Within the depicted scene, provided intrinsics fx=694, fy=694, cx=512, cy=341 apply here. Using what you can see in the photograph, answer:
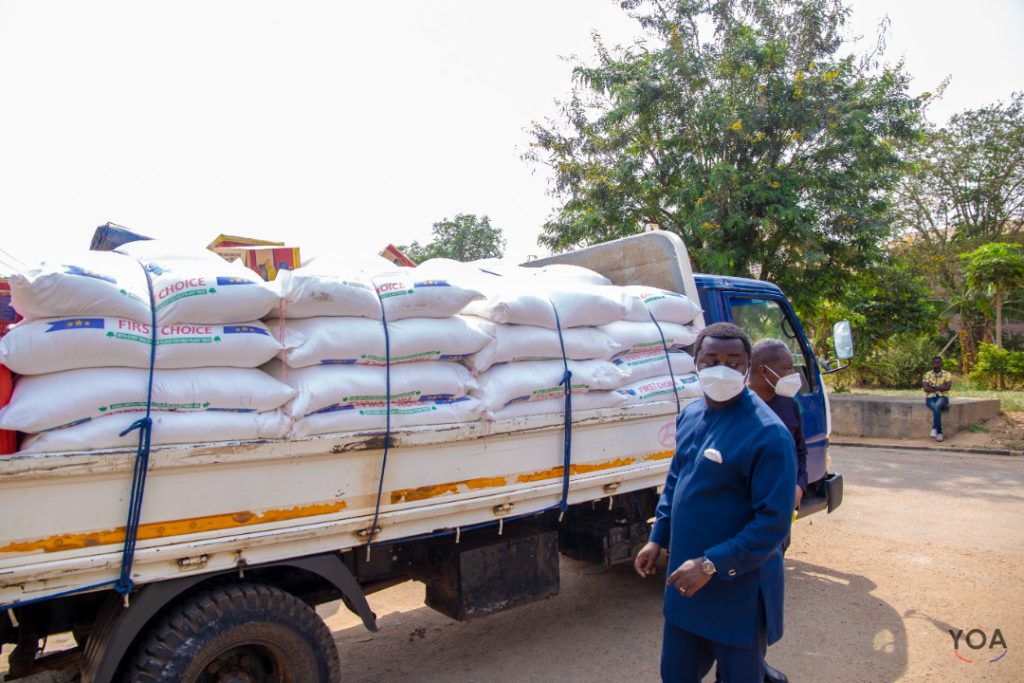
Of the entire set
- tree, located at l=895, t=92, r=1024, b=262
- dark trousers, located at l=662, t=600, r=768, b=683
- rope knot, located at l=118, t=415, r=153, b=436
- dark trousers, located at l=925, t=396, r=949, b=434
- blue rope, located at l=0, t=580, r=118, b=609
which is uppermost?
tree, located at l=895, t=92, r=1024, b=262

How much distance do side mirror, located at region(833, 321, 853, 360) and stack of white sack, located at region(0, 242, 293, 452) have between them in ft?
12.1

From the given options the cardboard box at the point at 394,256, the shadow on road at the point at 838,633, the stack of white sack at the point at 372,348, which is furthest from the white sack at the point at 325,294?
the shadow on road at the point at 838,633

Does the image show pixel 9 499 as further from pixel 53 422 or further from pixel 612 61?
pixel 612 61

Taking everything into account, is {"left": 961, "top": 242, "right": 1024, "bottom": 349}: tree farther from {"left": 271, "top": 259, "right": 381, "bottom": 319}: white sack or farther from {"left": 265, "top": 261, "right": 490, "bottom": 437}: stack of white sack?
{"left": 271, "top": 259, "right": 381, "bottom": 319}: white sack

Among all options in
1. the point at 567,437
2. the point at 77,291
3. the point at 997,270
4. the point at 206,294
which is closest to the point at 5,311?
the point at 77,291

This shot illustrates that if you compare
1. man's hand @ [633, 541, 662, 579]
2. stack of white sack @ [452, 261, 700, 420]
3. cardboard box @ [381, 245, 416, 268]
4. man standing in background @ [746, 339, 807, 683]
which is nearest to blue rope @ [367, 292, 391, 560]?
stack of white sack @ [452, 261, 700, 420]

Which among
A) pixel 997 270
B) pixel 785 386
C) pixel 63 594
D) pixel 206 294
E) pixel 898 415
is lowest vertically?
pixel 898 415

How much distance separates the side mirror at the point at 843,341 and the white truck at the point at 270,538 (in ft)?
6.08

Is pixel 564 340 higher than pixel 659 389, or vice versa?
pixel 564 340

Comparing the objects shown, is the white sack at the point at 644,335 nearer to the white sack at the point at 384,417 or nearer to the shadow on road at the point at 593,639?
the white sack at the point at 384,417

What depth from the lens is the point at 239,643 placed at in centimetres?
258

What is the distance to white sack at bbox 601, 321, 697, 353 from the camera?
12.8 feet

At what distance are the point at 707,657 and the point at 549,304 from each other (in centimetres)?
181

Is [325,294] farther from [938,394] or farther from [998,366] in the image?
[998,366]
